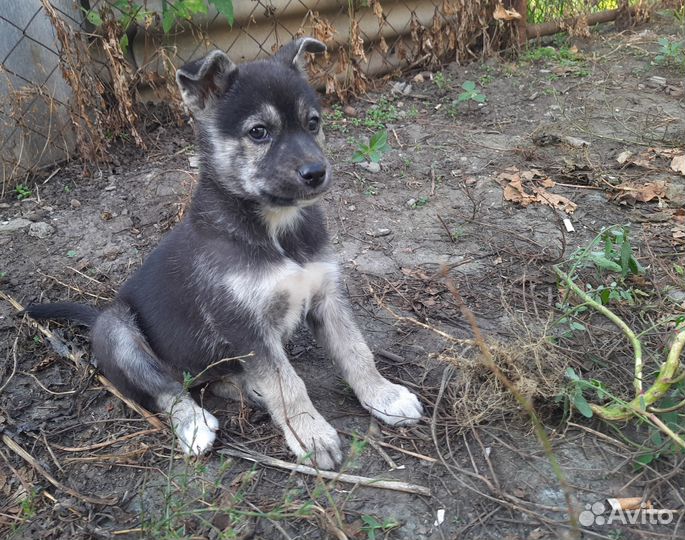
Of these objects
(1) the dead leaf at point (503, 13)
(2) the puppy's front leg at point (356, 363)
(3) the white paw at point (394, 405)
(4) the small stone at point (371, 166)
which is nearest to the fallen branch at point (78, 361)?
(2) the puppy's front leg at point (356, 363)

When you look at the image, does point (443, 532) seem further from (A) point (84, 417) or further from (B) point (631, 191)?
(B) point (631, 191)

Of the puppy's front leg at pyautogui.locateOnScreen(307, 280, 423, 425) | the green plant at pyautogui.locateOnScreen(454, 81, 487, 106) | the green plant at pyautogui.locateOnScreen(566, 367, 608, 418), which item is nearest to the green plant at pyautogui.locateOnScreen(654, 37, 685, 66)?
A: the green plant at pyautogui.locateOnScreen(454, 81, 487, 106)

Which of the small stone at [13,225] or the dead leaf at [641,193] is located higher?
the small stone at [13,225]

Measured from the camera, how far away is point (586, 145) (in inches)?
208

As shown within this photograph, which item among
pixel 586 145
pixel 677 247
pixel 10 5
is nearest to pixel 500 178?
pixel 586 145

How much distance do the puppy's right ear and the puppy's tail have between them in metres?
1.31

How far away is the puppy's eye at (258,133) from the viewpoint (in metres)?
2.96

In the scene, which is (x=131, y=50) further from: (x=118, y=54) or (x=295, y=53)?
(x=295, y=53)

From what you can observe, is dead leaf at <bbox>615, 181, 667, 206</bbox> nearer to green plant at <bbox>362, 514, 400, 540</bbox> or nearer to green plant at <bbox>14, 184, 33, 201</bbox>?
green plant at <bbox>362, 514, 400, 540</bbox>

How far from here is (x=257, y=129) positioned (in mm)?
2961

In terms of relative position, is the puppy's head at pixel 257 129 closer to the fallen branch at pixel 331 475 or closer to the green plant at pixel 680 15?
the fallen branch at pixel 331 475

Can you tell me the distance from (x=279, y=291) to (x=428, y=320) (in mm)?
1143

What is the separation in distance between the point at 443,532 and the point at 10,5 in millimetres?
4758

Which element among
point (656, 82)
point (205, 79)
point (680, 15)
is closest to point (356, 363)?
point (205, 79)
